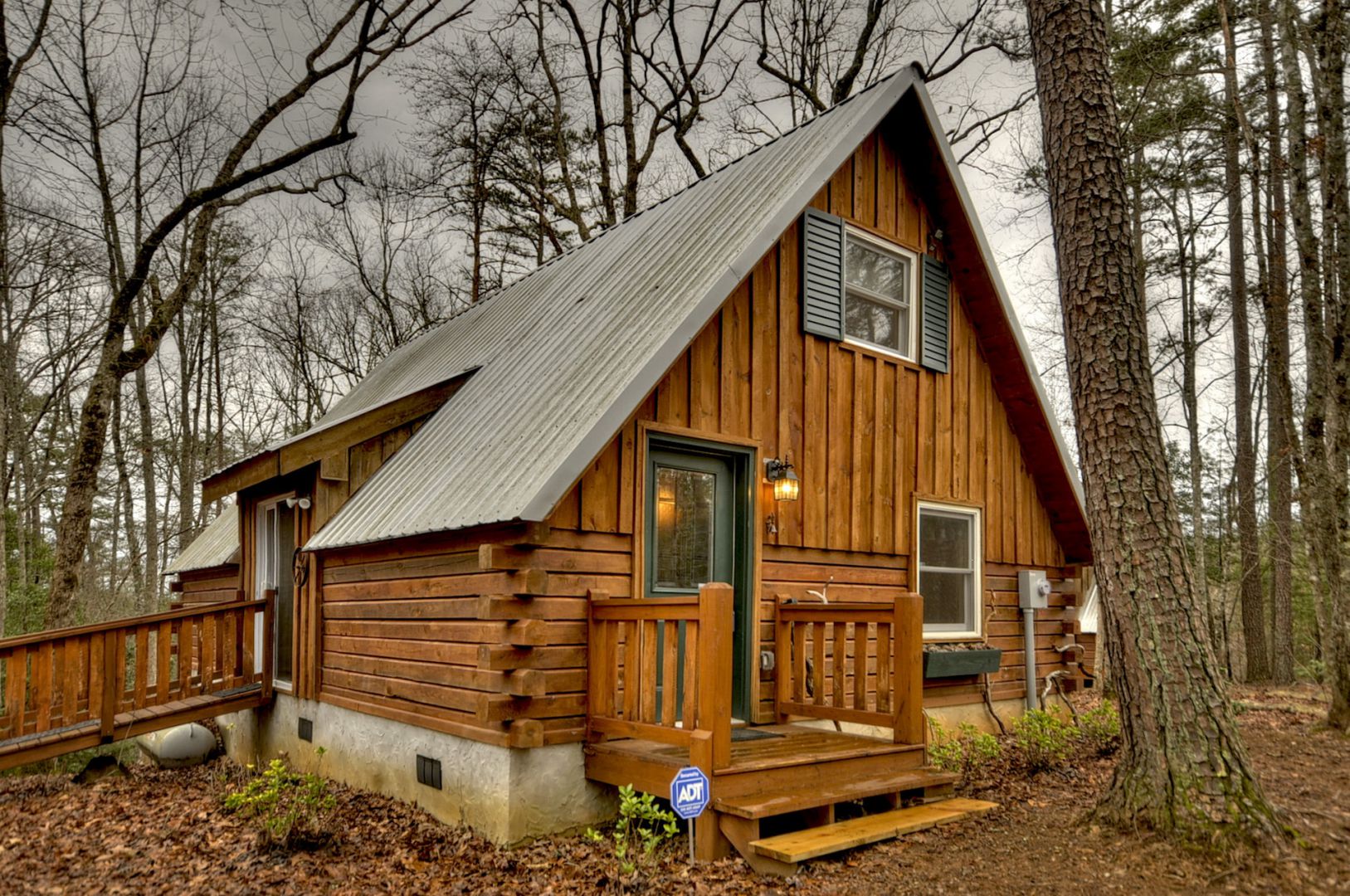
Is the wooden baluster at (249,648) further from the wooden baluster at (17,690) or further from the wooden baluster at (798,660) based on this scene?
the wooden baluster at (798,660)

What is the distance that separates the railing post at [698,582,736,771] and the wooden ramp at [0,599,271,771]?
564cm

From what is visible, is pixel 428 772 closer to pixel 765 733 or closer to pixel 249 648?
pixel 765 733

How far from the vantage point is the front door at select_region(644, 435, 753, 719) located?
7246 mm

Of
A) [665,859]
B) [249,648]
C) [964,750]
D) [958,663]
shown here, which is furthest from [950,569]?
[249,648]

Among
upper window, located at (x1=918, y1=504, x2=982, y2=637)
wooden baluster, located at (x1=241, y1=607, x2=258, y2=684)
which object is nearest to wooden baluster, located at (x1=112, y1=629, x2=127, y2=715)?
wooden baluster, located at (x1=241, y1=607, x2=258, y2=684)

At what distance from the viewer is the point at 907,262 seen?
9438mm

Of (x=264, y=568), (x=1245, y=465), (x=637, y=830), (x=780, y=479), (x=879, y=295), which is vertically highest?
(x=879, y=295)

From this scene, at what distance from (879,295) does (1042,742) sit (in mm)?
4265

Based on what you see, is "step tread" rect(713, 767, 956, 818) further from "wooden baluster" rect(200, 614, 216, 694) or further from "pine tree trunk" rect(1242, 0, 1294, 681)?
"pine tree trunk" rect(1242, 0, 1294, 681)

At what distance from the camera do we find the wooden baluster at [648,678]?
5.89 metres

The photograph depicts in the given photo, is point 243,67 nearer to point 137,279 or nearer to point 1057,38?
point 137,279

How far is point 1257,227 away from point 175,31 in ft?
54.9

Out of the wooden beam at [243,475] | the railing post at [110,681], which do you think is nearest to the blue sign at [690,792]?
the wooden beam at [243,475]

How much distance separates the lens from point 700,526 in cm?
757
